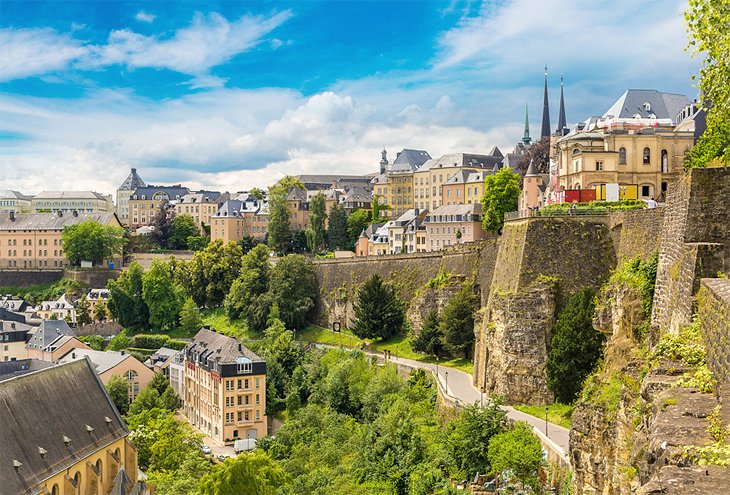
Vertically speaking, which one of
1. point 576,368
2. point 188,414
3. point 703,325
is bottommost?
point 188,414

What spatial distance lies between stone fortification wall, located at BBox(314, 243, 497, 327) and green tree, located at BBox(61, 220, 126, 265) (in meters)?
42.2

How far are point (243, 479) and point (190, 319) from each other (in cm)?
4333

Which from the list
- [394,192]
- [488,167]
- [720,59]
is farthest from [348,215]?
[720,59]

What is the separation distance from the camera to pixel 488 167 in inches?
3204

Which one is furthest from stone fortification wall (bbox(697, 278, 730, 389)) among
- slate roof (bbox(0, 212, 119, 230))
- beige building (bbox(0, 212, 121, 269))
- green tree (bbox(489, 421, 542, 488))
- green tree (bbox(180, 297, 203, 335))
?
slate roof (bbox(0, 212, 119, 230))

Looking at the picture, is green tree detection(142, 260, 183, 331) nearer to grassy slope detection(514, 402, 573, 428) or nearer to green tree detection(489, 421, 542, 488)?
grassy slope detection(514, 402, 573, 428)

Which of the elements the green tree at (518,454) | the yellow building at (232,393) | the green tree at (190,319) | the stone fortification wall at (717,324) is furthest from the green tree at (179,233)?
the stone fortification wall at (717,324)

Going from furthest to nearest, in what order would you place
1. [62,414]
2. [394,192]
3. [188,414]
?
[394,192] → [188,414] → [62,414]

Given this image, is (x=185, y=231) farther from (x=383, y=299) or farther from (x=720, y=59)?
(x=720, y=59)

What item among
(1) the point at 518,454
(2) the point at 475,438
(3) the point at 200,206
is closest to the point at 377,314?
→ (2) the point at 475,438

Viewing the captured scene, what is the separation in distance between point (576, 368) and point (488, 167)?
52.5 m

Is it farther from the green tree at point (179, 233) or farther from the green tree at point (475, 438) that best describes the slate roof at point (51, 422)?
the green tree at point (179, 233)

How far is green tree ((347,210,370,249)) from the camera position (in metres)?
80.6

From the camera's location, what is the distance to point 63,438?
32812mm
